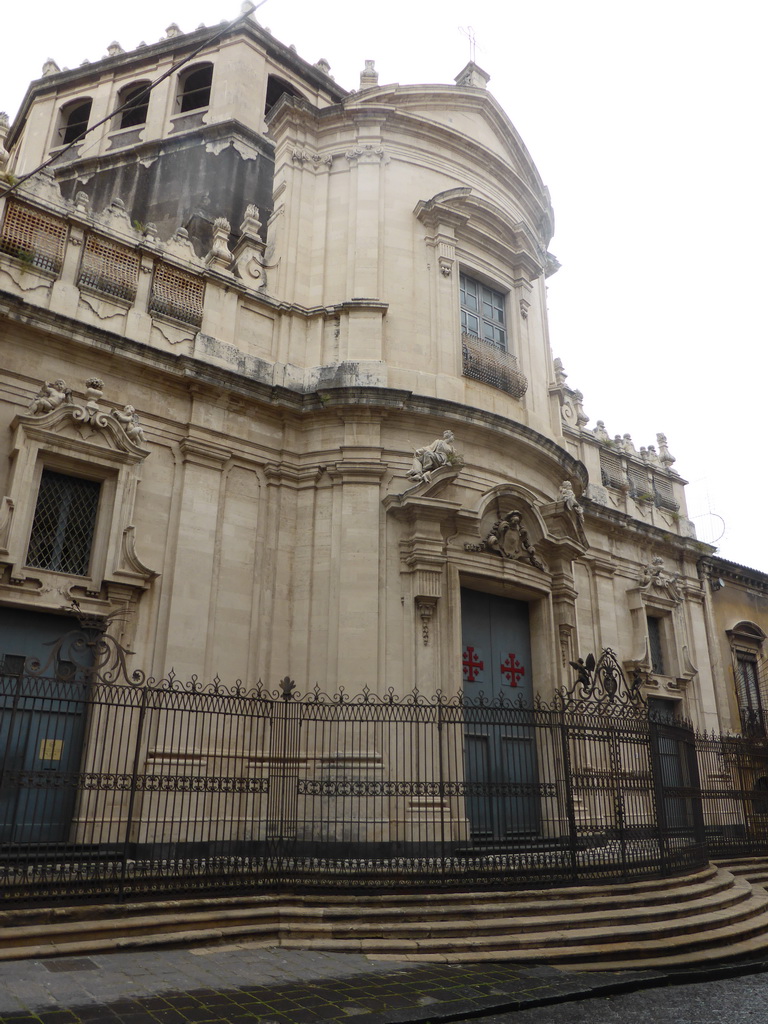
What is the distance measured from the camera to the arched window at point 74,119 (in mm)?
21750

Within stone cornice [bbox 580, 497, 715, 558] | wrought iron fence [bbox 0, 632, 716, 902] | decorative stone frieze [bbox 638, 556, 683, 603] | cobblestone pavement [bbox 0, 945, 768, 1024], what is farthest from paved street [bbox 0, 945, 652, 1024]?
decorative stone frieze [bbox 638, 556, 683, 603]

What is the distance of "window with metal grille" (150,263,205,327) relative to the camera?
12914 mm

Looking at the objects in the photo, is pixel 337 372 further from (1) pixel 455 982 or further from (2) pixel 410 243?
(1) pixel 455 982

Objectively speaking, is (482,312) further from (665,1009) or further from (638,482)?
(665,1009)

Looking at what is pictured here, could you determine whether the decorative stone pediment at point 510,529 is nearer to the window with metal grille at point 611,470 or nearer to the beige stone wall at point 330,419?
the beige stone wall at point 330,419

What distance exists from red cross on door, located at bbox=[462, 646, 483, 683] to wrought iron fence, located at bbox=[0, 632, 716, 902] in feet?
2.37

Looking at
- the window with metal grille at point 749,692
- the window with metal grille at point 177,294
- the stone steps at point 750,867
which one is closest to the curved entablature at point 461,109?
the window with metal grille at point 177,294

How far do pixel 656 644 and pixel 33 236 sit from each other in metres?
15.6

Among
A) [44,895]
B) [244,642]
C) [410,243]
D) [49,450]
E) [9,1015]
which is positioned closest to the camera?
[9,1015]

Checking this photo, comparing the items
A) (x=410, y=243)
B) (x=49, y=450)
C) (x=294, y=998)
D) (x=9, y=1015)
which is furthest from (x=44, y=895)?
(x=410, y=243)

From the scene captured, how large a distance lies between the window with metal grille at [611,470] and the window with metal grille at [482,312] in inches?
190

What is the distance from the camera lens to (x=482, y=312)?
16.2 meters

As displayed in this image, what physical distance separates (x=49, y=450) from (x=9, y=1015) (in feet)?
23.4

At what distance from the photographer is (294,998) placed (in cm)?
638
